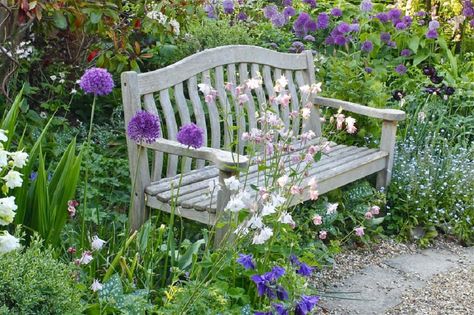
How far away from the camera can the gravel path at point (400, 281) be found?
3668mm

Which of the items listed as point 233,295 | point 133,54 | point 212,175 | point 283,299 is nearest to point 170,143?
point 212,175

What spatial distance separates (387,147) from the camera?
187 inches

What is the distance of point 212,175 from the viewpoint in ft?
13.0

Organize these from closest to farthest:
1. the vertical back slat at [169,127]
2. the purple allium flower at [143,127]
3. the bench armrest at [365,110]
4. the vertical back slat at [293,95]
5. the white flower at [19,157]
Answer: the white flower at [19,157], the purple allium flower at [143,127], the vertical back slat at [169,127], the bench armrest at [365,110], the vertical back slat at [293,95]

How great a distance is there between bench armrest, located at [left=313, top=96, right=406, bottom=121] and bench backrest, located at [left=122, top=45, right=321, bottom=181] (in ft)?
0.36

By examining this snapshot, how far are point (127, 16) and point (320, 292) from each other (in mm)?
2253

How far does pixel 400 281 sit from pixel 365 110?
3.93ft

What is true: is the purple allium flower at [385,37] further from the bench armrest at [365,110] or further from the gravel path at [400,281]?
the gravel path at [400,281]

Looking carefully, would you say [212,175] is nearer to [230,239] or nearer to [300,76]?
[230,239]

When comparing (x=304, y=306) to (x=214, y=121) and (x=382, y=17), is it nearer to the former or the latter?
(x=214, y=121)

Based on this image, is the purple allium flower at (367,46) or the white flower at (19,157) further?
the purple allium flower at (367,46)

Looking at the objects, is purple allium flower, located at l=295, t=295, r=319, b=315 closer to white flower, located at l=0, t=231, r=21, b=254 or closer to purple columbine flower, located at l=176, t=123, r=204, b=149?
purple columbine flower, located at l=176, t=123, r=204, b=149

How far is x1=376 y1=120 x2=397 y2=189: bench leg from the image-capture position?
4698mm

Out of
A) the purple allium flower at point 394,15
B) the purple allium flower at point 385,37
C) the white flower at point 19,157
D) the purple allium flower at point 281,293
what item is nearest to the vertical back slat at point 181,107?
the purple allium flower at point 281,293
